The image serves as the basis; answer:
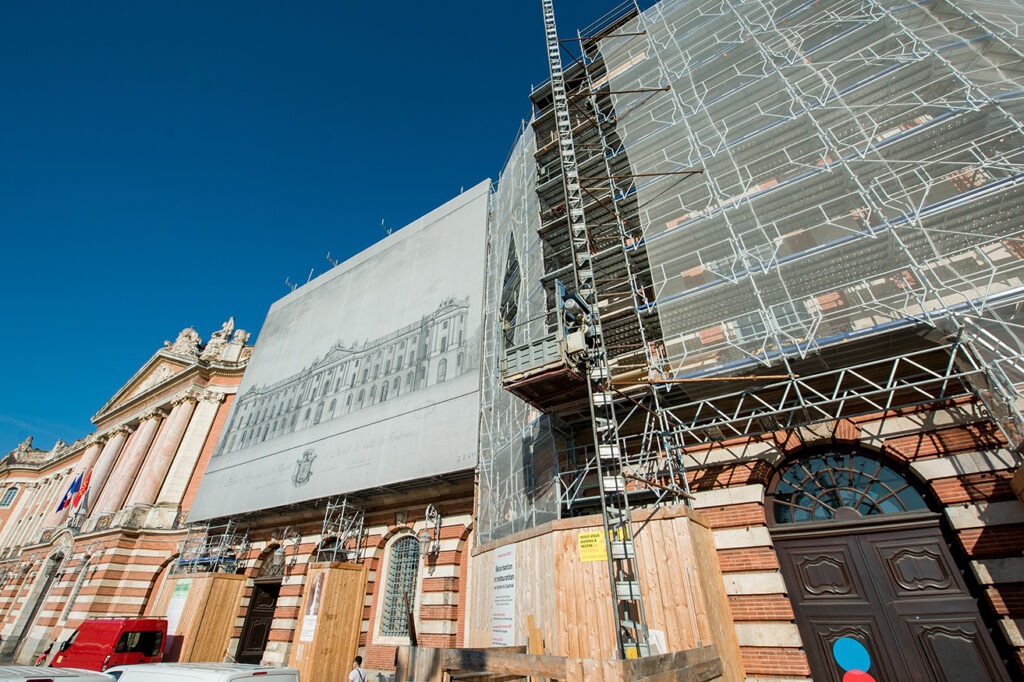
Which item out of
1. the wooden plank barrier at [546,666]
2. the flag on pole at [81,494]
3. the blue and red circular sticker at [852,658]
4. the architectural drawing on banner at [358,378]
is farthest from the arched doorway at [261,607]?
the flag on pole at [81,494]

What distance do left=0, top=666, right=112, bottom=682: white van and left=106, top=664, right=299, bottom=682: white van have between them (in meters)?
0.52

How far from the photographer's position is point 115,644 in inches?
584

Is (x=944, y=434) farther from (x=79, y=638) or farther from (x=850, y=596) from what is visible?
(x=79, y=638)

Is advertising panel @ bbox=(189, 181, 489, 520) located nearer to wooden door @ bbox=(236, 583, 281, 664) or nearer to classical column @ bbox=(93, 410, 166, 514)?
wooden door @ bbox=(236, 583, 281, 664)

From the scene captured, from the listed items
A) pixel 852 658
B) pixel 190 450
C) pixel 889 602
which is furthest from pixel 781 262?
pixel 190 450

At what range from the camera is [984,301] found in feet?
23.3

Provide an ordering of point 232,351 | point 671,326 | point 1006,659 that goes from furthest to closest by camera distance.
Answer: point 232,351
point 671,326
point 1006,659

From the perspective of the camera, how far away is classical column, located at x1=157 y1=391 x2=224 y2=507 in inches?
1038

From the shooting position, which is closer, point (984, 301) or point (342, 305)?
point (984, 301)

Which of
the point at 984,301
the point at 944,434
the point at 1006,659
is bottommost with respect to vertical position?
the point at 1006,659

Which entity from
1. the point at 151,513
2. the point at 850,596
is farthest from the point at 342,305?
the point at 850,596

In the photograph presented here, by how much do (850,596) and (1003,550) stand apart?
7.37 ft

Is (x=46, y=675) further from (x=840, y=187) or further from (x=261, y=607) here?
(x=840, y=187)

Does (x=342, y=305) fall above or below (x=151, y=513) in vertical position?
above
